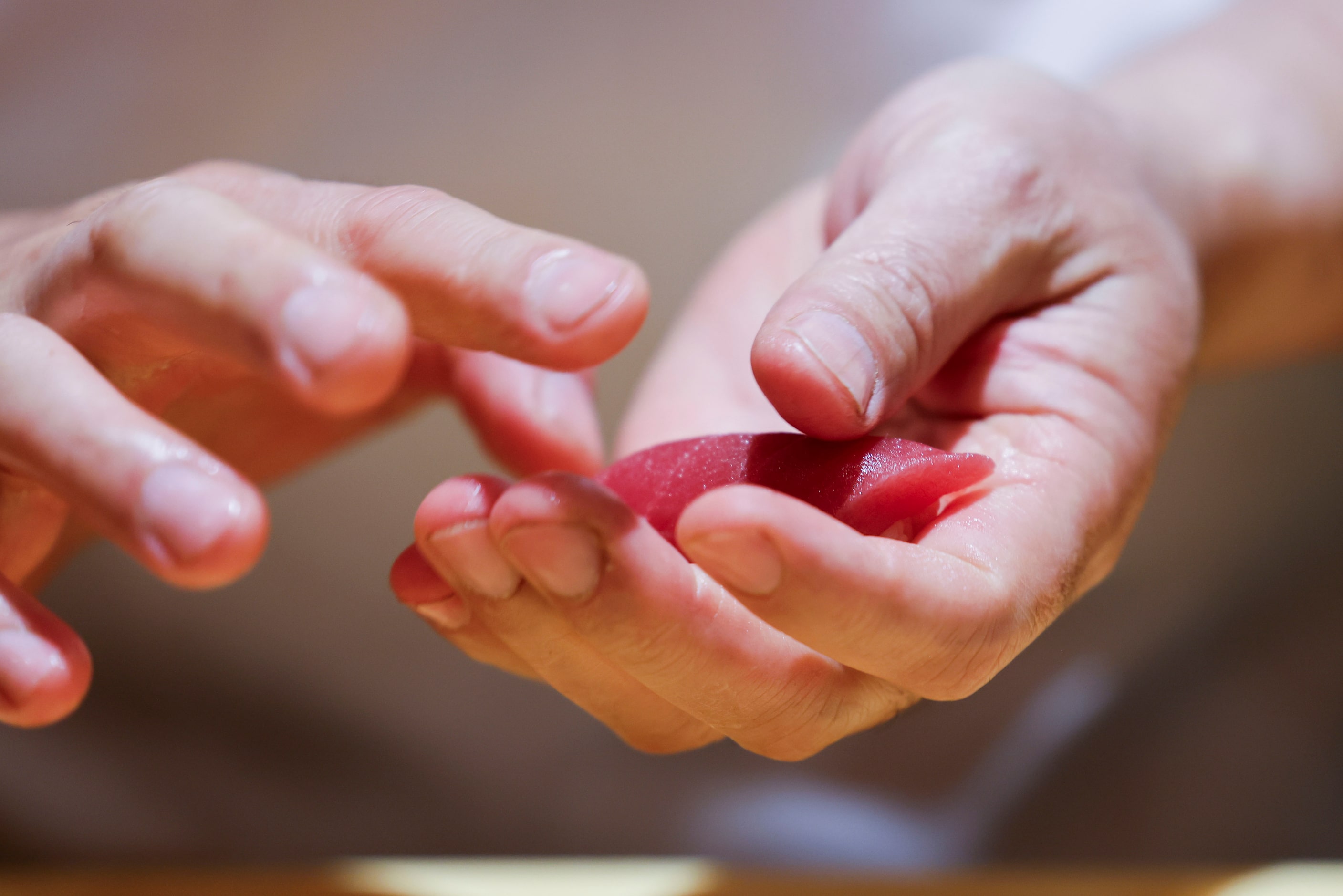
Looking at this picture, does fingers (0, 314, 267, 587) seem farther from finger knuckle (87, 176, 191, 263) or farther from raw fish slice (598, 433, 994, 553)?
raw fish slice (598, 433, 994, 553)

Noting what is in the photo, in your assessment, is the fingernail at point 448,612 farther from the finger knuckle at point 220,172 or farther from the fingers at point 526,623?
the finger knuckle at point 220,172

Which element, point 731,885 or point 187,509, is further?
point 731,885

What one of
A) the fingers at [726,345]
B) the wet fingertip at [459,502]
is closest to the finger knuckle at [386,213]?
the wet fingertip at [459,502]

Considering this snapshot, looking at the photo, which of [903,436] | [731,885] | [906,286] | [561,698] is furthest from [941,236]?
[561,698]

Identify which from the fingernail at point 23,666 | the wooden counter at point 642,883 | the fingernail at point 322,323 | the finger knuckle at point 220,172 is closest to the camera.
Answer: the fingernail at point 322,323

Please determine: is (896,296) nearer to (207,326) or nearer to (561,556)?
(561,556)

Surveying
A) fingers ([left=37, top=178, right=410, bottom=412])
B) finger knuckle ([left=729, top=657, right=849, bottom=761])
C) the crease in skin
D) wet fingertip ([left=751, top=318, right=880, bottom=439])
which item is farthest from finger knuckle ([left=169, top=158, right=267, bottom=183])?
finger knuckle ([left=729, top=657, right=849, bottom=761])

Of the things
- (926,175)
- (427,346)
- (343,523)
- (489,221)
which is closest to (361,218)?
(489,221)

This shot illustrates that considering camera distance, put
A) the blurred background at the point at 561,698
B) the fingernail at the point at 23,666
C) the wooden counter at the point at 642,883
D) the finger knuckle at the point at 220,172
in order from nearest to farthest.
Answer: the fingernail at the point at 23,666 → the finger knuckle at the point at 220,172 → the wooden counter at the point at 642,883 → the blurred background at the point at 561,698
